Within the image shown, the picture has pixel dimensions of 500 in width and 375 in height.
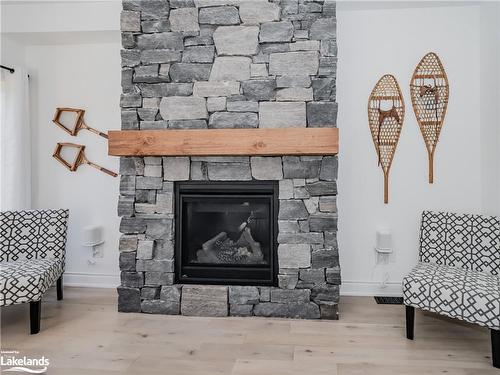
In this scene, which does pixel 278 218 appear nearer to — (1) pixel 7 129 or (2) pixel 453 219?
(2) pixel 453 219

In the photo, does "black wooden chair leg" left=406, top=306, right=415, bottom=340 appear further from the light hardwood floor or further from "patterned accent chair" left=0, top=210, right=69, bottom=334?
"patterned accent chair" left=0, top=210, right=69, bottom=334

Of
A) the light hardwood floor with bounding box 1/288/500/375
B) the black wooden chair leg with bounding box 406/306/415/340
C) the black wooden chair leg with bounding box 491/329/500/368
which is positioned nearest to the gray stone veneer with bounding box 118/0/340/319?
the light hardwood floor with bounding box 1/288/500/375

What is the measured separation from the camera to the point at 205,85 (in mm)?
2600

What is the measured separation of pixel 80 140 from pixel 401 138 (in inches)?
110

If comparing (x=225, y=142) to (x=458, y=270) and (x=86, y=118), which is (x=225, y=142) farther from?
(x=458, y=270)

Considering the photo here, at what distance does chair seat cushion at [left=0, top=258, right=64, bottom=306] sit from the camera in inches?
86.1

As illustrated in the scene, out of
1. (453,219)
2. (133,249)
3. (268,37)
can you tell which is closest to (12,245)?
(133,249)

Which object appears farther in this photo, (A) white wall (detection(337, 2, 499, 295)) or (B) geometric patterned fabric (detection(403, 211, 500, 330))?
(A) white wall (detection(337, 2, 499, 295))

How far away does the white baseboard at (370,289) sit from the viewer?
299cm

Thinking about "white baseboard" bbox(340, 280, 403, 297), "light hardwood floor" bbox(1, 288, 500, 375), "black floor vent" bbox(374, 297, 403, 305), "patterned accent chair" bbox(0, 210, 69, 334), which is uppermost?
"patterned accent chair" bbox(0, 210, 69, 334)

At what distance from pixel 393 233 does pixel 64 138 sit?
3002 mm

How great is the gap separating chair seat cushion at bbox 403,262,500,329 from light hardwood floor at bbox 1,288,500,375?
0.24m

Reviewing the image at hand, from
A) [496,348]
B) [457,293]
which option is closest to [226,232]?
[457,293]

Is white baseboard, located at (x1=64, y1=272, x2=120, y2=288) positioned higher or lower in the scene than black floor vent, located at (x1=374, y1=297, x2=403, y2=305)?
higher
